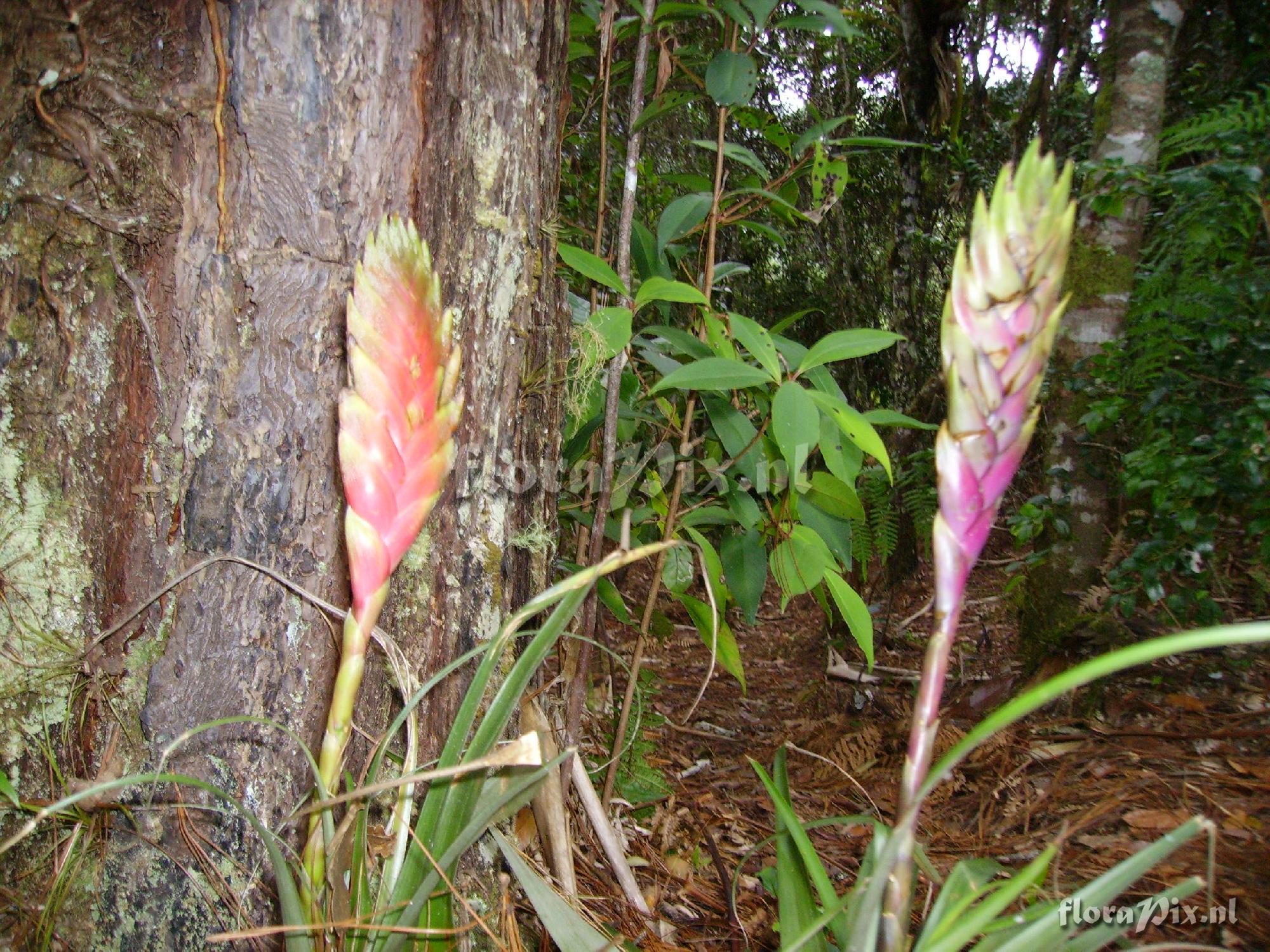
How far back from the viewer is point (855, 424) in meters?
1.19

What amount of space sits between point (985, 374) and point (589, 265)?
852mm

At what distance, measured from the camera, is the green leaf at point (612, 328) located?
122 centimetres

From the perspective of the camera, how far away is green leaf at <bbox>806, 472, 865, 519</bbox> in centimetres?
146

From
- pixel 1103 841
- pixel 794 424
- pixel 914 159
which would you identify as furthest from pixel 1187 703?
pixel 914 159

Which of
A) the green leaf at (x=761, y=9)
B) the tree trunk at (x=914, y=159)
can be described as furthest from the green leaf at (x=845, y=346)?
the tree trunk at (x=914, y=159)

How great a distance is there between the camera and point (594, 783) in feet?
5.49

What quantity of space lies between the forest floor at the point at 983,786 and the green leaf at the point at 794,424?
428mm

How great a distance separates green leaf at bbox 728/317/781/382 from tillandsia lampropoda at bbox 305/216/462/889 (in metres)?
0.66

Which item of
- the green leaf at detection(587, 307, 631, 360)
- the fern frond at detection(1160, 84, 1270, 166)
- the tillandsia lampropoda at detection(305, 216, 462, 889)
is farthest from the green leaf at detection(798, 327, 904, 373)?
the fern frond at detection(1160, 84, 1270, 166)

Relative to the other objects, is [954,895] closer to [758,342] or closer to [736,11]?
→ [758,342]

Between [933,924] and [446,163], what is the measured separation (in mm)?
996

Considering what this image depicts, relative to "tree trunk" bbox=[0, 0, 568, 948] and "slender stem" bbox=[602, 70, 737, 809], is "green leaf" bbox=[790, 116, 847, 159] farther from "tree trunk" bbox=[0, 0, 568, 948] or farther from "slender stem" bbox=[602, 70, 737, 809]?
"tree trunk" bbox=[0, 0, 568, 948]

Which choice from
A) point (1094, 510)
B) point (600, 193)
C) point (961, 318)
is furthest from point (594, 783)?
point (1094, 510)

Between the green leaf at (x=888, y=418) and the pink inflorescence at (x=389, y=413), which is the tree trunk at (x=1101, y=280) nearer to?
the green leaf at (x=888, y=418)
